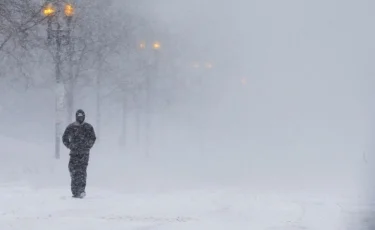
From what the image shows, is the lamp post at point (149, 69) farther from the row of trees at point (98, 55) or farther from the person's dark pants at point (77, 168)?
the person's dark pants at point (77, 168)

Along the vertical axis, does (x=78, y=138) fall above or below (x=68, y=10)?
below

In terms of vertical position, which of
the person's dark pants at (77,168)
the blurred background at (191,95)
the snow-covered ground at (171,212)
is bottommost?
the snow-covered ground at (171,212)

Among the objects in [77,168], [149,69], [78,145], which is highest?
[149,69]

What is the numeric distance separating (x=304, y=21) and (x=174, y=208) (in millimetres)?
145022

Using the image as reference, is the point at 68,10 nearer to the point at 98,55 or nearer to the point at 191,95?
the point at 98,55

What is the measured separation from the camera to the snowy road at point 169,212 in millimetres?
9484

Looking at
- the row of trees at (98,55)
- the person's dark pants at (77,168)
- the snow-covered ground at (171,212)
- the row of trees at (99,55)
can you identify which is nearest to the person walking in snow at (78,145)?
the person's dark pants at (77,168)

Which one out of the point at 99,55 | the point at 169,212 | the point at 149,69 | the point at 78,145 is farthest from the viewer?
the point at 149,69

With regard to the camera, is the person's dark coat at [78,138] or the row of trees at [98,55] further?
the row of trees at [98,55]

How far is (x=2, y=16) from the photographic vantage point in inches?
730

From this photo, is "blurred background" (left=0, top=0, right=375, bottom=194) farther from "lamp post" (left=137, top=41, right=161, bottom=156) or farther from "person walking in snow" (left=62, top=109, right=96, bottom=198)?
"person walking in snow" (left=62, top=109, right=96, bottom=198)

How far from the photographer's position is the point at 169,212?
10750mm

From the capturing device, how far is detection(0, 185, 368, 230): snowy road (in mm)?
9484

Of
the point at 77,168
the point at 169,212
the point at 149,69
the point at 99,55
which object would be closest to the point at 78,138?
the point at 77,168
